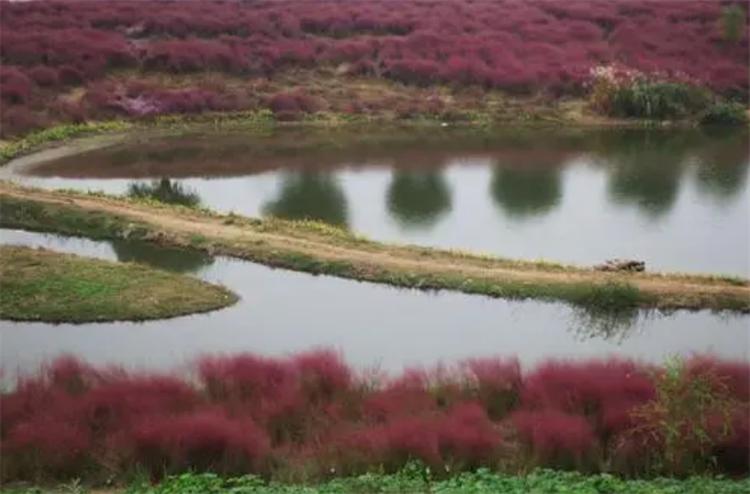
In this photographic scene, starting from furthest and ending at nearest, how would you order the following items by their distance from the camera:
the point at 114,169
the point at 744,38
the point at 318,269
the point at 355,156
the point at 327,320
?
the point at 744,38
the point at 355,156
the point at 114,169
the point at 318,269
the point at 327,320

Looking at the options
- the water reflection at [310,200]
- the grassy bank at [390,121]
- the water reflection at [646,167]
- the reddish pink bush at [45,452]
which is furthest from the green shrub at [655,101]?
the reddish pink bush at [45,452]

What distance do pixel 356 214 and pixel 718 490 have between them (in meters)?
15.0

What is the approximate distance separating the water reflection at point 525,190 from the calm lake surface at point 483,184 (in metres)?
0.06

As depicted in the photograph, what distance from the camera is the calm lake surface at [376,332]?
606 inches

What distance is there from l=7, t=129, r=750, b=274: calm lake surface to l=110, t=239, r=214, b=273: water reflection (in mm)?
3649

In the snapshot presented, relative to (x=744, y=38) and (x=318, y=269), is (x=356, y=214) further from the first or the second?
(x=744, y=38)

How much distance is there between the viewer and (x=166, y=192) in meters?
26.0

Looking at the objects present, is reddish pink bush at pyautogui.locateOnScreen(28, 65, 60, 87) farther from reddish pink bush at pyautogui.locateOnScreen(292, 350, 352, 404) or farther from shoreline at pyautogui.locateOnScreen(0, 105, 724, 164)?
reddish pink bush at pyautogui.locateOnScreen(292, 350, 352, 404)

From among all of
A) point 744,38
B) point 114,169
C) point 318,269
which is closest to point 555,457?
point 318,269

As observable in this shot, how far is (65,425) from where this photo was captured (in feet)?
36.8

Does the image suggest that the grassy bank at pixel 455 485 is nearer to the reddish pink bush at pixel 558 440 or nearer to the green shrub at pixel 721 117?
the reddish pink bush at pixel 558 440

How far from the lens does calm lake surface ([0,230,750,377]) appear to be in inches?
606

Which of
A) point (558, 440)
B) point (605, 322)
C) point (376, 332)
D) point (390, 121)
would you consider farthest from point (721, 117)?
point (558, 440)

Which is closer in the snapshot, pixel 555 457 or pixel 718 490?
pixel 718 490
